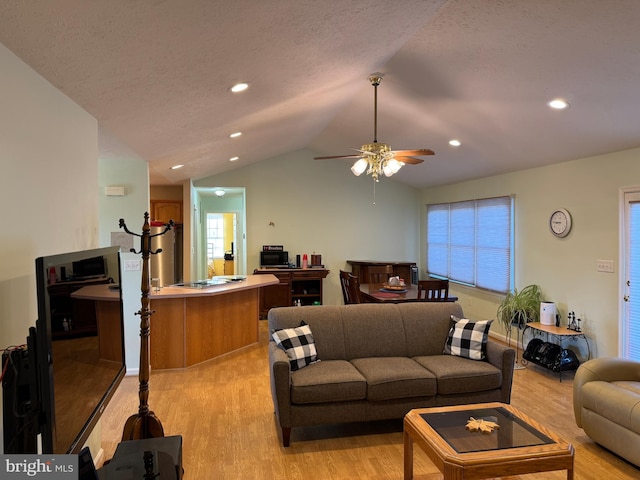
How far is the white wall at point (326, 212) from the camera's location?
7871mm

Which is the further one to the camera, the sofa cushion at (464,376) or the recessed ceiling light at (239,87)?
the sofa cushion at (464,376)

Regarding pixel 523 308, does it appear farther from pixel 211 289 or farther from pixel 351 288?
pixel 211 289

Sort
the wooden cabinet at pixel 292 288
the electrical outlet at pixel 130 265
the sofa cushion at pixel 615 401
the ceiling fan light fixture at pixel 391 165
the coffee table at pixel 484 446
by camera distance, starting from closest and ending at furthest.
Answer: the coffee table at pixel 484 446 → the sofa cushion at pixel 615 401 → the ceiling fan light fixture at pixel 391 165 → the electrical outlet at pixel 130 265 → the wooden cabinet at pixel 292 288

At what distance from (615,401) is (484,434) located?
1150 mm

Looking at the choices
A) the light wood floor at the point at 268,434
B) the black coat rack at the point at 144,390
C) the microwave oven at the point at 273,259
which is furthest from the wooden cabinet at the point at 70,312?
the microwave oven at the point at 273,259

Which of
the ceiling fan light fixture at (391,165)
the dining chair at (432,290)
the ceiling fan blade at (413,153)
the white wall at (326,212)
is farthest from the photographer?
the white wall at (326,212)

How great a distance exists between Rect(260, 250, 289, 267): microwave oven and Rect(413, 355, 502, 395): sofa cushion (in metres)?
4.51

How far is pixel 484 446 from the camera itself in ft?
7.68

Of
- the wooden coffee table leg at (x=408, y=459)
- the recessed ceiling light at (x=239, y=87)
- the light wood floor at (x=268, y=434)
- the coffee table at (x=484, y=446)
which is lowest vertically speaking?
the light wood floor at (x=268, y=434)

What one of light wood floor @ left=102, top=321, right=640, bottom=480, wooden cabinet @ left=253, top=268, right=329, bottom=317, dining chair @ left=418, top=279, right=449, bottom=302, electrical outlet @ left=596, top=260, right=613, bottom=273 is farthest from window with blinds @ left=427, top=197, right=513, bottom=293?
wooden cabinet @ left=253, top=268, right=329, bottom=317

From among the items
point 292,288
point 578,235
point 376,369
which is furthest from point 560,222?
point 292,288

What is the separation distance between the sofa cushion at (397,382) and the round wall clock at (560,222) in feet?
9.09

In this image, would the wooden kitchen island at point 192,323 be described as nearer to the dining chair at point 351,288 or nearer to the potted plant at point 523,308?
the dining chair at point 351,288

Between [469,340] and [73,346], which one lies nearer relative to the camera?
[73,346]
